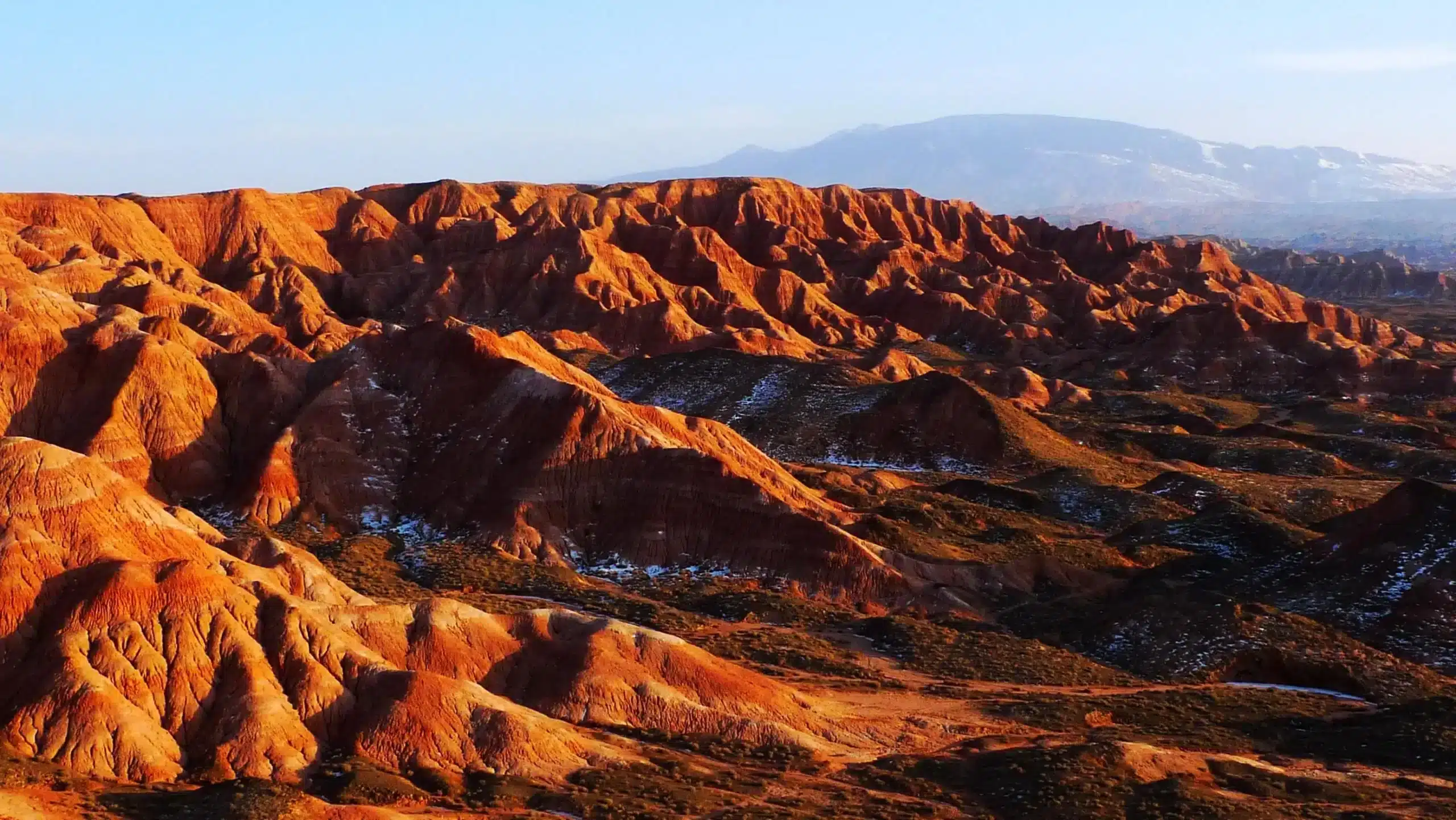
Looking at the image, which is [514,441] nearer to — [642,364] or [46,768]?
[46,768]

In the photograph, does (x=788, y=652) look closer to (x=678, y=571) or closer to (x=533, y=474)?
(x=678, y=571)

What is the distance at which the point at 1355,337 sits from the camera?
485 ft

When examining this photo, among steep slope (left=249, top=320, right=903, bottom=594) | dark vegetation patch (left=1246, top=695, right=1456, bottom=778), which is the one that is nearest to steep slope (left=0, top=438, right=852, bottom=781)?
dark vegetation patch (left=1246, top=695, right=1456, bottom=778)

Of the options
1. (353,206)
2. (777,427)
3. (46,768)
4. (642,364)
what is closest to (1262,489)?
(777,427)

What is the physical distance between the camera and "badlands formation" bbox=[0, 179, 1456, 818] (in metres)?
33.0

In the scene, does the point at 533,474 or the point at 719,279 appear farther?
the point at 719,279

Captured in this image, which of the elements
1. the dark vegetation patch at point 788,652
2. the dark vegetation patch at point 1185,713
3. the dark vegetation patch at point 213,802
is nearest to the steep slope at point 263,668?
the dark vegetation patch at point 213,802

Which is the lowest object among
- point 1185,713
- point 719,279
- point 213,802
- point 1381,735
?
point 1185,713

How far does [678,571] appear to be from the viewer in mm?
56812

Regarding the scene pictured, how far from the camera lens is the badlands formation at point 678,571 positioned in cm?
3300

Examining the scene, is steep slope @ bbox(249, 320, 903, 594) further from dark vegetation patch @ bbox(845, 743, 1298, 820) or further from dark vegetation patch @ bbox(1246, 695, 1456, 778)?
dark vegetation patch @ bbox(845, 743, 1298, 820)

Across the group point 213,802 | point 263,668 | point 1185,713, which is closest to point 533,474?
point 263,668

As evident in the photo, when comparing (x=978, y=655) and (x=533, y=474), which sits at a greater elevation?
(x=533, y=474)

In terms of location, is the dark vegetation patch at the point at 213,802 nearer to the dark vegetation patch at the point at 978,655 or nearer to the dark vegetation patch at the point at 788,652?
the dark vegetation patch at the point at 788,652
